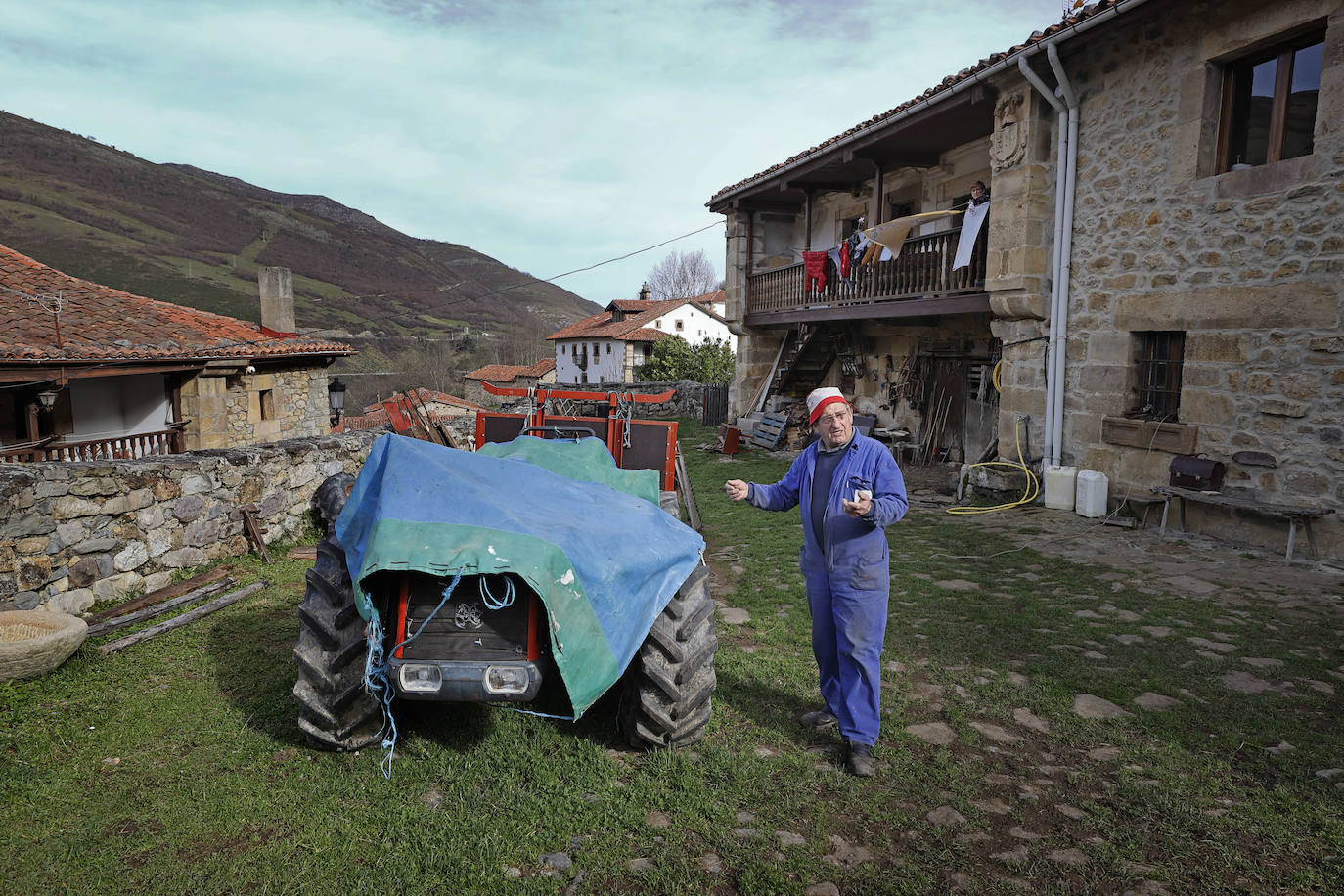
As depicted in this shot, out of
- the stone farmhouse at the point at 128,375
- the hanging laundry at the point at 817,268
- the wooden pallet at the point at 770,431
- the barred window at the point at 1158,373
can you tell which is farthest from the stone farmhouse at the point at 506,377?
the barred window at the point at 1158,373

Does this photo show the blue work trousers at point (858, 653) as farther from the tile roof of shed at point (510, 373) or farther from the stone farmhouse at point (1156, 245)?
the tile roof of shed at point (510, 373)

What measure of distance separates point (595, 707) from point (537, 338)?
72.2 meters

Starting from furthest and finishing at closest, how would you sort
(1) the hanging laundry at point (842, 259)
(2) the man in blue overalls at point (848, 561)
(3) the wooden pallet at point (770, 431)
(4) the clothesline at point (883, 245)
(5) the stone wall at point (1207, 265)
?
(3) the wooden pallet at point (770, 431) → (1) the hanging laundry at point (842, 259) → (4) the clothesline at point (883, 245) → (5) the stone wall at point (1207, 265) → (2) the man in blue overalls at point (848, 561)

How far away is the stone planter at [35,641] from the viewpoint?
409 centimetres

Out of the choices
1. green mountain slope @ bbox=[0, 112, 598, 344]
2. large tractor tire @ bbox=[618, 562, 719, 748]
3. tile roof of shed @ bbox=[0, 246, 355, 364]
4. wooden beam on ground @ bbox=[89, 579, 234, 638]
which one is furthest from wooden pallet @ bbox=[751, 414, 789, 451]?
green mountain slope @ bbox=[0, 112, 598, 344]

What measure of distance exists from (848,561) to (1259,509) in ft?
18.4

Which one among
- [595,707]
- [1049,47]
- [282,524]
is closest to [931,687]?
[595,707]

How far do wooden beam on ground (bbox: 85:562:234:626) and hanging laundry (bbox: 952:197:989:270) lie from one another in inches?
372

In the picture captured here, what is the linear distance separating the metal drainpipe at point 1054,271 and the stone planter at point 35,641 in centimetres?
975

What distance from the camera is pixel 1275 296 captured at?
23.0 feet

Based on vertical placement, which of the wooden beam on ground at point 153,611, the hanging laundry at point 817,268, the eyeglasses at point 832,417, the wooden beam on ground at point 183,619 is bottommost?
the wooden beam on ground at point 183,619

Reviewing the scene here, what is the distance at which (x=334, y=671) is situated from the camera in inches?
132

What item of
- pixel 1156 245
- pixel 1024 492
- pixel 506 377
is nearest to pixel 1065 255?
pixel 1156 245

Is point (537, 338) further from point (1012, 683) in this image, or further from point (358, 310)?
point (1012, 683)
